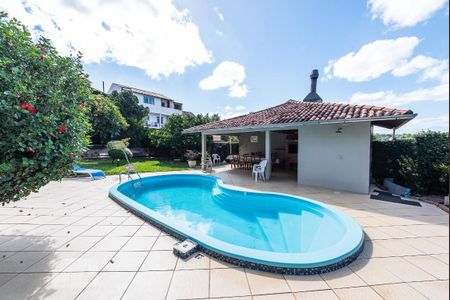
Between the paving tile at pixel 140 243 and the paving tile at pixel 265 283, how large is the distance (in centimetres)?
215

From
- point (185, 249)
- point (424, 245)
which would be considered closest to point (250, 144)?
point (424, 245)

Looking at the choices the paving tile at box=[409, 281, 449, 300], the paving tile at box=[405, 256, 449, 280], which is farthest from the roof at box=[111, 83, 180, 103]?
the paving tile at box=[409, 281, 449, 300]

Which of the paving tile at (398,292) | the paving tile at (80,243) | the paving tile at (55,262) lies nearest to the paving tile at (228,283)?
the paving tile at (398,292)

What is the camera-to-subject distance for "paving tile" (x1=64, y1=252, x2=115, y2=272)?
3148 millimetres

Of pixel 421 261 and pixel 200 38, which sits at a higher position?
pixel 200 38

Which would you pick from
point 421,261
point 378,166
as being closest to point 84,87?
point 421,261

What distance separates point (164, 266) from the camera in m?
3.20

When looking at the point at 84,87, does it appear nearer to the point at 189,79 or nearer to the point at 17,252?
the point at 17,252

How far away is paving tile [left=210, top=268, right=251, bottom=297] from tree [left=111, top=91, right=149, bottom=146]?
71.9 feet

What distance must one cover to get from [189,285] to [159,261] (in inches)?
33.6

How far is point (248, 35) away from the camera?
10.1 metres

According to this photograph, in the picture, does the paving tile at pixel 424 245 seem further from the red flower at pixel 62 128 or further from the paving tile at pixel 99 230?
the red flower at pixel 62 128

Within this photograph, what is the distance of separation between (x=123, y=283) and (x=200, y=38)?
1209cm

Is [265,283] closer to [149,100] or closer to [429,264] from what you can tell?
[429,264]
